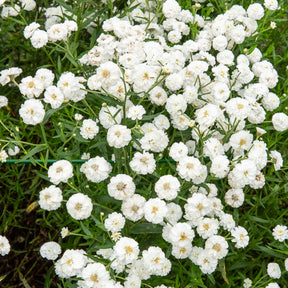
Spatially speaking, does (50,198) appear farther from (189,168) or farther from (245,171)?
(245,171)

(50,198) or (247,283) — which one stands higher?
(50,198)

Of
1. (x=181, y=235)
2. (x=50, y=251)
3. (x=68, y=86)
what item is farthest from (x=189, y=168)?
(x=50, y=251)

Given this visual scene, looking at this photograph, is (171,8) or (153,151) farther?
(171,8)

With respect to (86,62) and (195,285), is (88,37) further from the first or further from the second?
(195,285)

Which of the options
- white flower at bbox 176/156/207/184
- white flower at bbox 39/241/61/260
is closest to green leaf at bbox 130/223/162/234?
white flower at bbox 176/156/207/184

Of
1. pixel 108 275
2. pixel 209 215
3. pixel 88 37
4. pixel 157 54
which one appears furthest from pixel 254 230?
pixel 88 37

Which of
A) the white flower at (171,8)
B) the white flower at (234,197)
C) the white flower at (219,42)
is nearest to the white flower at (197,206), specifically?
the white flower at (234,197)

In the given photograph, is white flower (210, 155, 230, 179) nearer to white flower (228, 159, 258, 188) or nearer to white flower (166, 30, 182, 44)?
white flower (228, 159, 258, 188)
